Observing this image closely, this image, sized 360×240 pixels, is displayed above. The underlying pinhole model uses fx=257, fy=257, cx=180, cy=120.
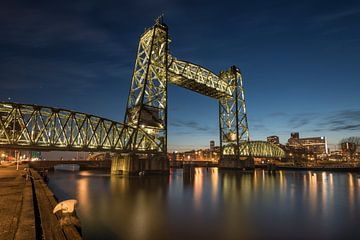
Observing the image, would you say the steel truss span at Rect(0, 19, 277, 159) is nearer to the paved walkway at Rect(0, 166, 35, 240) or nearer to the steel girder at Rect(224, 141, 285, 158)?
the paved walkway at Rect(0, 166, 35, 240)

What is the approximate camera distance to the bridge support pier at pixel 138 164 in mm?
48562

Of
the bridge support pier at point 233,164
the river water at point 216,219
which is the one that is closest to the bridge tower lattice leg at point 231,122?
the bridge support pier at point 233,164

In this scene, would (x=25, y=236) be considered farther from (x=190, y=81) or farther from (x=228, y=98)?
(x=228, y=98)

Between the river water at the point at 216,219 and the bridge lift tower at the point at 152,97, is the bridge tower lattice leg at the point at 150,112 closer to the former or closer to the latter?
the bridge lift tower at the point at 152,97

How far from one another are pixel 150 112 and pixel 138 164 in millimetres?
10208

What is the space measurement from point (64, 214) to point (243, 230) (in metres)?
9.17

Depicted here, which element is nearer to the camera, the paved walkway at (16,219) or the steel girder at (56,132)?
the paved walkway at (16,219)

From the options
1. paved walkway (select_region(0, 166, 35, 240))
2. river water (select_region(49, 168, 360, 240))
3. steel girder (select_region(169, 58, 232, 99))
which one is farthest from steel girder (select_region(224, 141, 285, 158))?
paved walkway (select_region(0, 166, 35, 240))

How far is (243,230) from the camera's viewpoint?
13.8 metres

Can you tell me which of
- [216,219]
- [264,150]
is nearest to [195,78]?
[216,219]

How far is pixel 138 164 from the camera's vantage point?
49.1 metres

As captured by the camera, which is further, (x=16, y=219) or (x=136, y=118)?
(x=136, y=118)

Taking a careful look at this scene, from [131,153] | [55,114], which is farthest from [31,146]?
[131,153]

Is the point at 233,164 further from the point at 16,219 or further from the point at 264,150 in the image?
the point at 16,219
